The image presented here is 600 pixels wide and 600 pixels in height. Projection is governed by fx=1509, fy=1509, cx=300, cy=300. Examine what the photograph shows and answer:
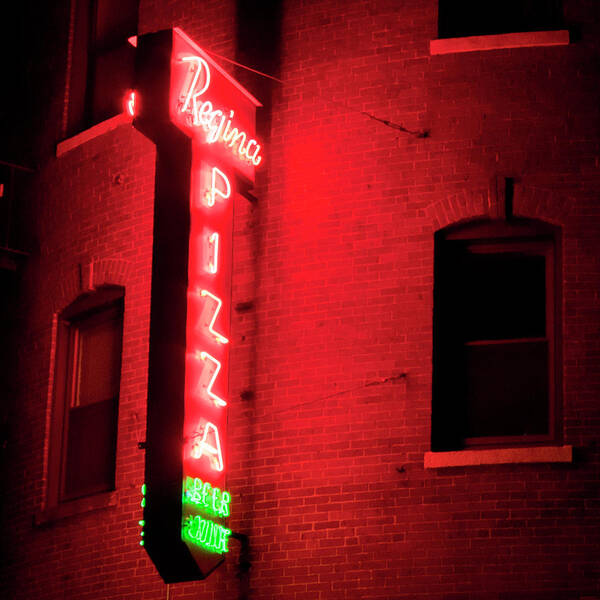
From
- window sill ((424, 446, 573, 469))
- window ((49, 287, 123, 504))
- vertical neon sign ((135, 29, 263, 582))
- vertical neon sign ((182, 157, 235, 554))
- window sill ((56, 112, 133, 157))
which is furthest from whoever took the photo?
window sill ((56, 112, 133, 157))

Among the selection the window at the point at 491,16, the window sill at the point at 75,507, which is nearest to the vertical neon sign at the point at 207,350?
the window sill at the point at 75,507

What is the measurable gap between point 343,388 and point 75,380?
3687 millimetres

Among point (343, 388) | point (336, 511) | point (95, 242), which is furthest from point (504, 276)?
point (95, 242)

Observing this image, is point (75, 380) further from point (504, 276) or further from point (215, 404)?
point (504, 276)

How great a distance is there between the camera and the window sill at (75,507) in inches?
599

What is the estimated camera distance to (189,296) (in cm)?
1345

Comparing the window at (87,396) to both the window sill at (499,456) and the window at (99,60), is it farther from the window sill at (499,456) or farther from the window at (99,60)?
the window sill at (499,456)

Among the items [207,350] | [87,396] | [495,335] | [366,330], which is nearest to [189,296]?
[207,350]

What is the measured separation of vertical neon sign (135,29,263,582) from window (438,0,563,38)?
244 cm

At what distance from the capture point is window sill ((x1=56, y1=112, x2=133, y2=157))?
16609 mm

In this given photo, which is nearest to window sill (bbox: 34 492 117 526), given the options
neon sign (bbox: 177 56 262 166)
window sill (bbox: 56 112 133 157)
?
neon sign (bbox: 177 56 262 166)

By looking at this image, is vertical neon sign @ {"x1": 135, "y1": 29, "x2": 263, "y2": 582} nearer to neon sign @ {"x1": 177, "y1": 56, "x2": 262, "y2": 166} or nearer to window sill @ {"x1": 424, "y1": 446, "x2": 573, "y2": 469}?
neon sign @ {"x1": 177, "y1": 56, "x2": 262, "y2": 166}

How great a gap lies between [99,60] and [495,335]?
6218mm

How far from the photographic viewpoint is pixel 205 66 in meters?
14.3
